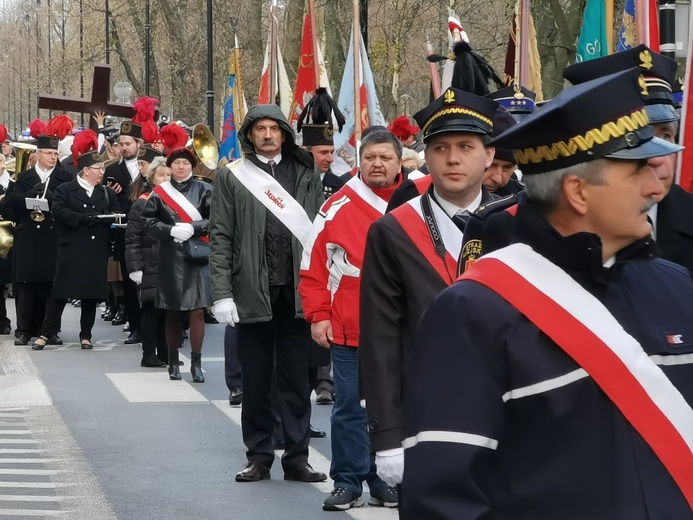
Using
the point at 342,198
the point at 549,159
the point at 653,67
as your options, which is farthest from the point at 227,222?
the point at 549,159

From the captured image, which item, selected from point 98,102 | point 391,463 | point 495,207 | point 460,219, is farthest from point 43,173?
point 495,207

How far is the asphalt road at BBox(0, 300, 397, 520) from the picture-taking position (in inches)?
311

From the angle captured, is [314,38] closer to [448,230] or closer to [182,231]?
[182,231]

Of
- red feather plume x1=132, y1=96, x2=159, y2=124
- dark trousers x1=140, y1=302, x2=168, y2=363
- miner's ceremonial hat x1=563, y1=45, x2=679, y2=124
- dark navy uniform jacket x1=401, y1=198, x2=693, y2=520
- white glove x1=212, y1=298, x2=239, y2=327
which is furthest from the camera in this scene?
red feather plume x1=132, y1=96, x2=159, y2=124

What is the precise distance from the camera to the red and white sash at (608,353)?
2736mm

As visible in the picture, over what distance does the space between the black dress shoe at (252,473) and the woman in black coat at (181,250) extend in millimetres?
4159

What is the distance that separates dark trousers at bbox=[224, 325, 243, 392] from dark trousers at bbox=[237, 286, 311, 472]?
8.84ft

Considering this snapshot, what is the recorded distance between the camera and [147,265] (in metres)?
13.9

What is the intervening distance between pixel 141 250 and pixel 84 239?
7.15 ft

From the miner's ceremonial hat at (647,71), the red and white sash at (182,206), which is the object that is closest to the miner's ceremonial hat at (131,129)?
the red and white sash at (182,206)

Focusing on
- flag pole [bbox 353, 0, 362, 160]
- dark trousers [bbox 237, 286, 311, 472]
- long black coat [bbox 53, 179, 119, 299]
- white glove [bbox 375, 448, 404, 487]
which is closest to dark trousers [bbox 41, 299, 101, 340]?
long black coat [bbox 53, 179, 119, 299]

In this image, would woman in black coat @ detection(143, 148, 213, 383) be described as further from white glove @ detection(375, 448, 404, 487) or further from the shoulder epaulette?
the shoulder epaulette

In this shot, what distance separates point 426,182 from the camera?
650 centimetres

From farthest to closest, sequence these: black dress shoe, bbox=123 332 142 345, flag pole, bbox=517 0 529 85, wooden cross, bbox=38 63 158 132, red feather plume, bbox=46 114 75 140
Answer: wooden cross, bbox=38 63 158 132 < red feather plume, bbox=46 114 75 140 < black dress shoe, bbox=123 332 142 345 < flag pole, bbox=517 0 529 85
